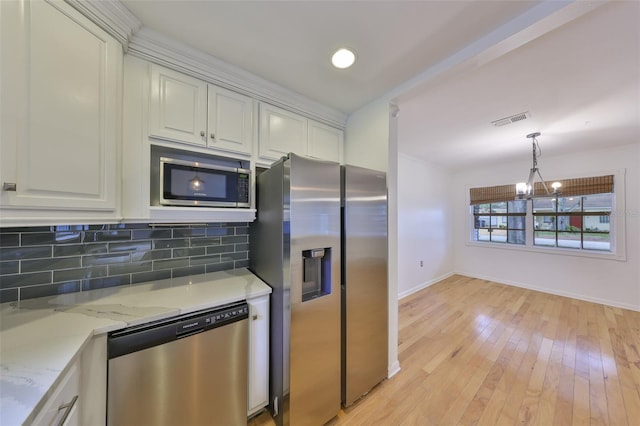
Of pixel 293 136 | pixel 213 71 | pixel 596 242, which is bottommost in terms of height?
pixel 596 242

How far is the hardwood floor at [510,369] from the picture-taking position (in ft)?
5.09

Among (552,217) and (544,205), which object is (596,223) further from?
(544,205)

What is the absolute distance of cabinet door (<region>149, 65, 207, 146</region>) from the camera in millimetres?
1334

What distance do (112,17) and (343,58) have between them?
128 cm

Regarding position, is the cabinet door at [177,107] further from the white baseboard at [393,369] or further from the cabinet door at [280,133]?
the white baseboard at [393,369]

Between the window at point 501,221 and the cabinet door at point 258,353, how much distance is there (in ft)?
16.8

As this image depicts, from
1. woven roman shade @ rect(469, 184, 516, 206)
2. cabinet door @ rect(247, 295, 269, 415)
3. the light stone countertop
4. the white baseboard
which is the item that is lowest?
the white baseboard

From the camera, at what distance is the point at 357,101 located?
1.99 m

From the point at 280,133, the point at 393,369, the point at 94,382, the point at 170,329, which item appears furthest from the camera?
the point at 393,369

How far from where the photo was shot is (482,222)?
476 cm

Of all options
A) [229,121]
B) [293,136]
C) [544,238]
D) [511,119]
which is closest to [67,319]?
[229,121]

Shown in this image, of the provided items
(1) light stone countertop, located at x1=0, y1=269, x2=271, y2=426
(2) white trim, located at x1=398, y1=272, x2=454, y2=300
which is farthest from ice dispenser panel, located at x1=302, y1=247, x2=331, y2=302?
(2) white trim, located at x1=398, y1=272, x2=454, y2=300

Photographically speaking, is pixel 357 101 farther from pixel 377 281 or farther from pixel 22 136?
pixel 22 136

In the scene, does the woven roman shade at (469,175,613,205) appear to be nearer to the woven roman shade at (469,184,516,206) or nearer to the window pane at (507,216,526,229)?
the woven roman shade at (469,184,516,206)
